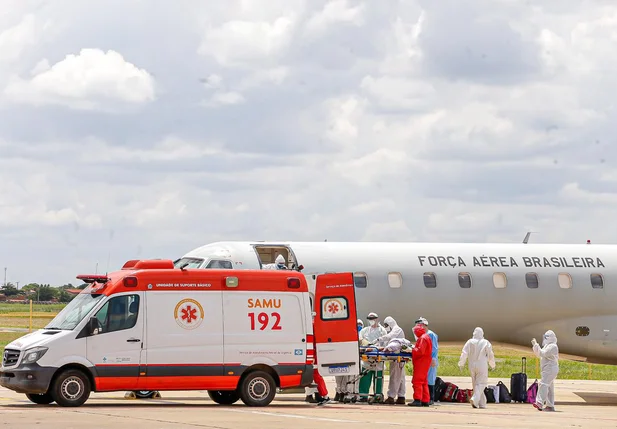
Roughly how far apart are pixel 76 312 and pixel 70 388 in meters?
1.68

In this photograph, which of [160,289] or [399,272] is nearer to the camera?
[160,289]

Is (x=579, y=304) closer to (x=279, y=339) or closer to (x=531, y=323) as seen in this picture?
(x=531, y=323)

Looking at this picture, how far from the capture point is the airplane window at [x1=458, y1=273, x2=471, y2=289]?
30594 mm

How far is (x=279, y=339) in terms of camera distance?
2278 centimetres

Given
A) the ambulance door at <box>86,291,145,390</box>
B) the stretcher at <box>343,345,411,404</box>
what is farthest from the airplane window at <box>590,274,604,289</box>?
the ambulance door at <box>86,291,145,390</box>

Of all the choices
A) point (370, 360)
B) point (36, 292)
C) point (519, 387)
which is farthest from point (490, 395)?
point (36, 292)

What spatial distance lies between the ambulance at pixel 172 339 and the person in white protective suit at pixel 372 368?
2729 mm

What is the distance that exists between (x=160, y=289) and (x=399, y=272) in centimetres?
952

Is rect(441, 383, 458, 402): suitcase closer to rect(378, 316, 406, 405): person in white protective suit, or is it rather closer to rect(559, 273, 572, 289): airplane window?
rect(378, 316, 406, 405): person in white protective suit

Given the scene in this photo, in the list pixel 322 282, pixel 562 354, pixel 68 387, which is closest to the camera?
pixel 68 387

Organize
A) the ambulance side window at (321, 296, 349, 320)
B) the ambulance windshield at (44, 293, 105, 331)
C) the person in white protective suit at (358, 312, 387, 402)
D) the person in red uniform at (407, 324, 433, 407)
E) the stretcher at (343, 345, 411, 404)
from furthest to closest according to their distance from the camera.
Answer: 1. the person in white protective suit at (358, 312, 387, 402)
2. the stretcher at (343, 345, 411, 404)
3. the person in red uniform at (407, 324, 433, 407)
4. the ambulance side window at (321, 296, 349, 320)
5. the ambulance windshield at (44, 293, 105, 331)

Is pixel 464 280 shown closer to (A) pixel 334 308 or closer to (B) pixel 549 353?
(B) pixel 549 353

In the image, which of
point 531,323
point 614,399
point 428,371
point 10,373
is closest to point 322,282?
point 428,371

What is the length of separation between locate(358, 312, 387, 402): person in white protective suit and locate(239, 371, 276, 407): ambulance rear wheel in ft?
11.4
